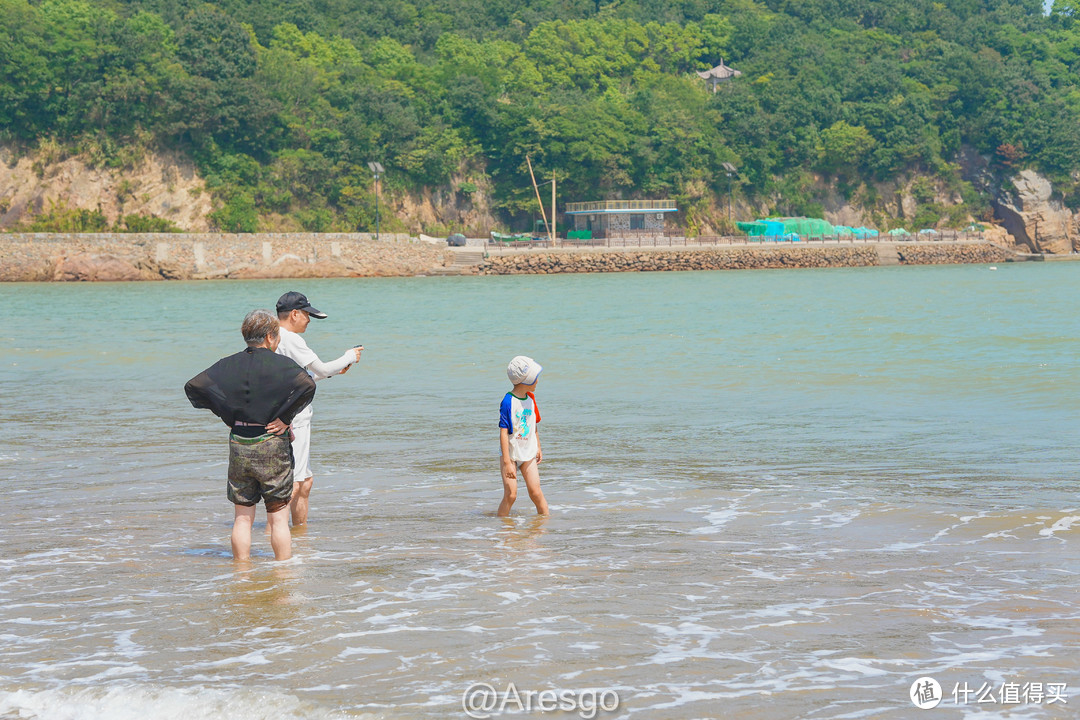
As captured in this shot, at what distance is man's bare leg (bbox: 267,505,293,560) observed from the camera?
6.77 m

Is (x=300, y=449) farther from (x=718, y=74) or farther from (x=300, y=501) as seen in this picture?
(x=718, y=74)

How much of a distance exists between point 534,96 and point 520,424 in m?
93.8

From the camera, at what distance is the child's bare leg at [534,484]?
796 centimetres

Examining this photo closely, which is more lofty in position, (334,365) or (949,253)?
(949,253)

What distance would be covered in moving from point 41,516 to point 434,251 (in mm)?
67058

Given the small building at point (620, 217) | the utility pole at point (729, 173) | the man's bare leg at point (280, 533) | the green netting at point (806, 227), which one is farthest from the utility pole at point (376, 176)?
the man's bare leg at point (280, 533)

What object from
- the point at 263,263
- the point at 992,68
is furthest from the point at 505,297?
the point at 992,68

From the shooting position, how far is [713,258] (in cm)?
8138

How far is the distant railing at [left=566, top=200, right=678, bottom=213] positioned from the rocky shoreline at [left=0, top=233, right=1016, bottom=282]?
30.9ft

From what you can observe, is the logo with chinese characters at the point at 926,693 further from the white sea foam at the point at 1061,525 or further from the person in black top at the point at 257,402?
the person in black top at the point at 257,402

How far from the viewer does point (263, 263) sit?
6969 centimetres

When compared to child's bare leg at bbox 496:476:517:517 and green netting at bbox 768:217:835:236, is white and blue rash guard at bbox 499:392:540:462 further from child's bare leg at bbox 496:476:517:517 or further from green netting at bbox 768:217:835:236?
green netting at bbox 768:217:835:236

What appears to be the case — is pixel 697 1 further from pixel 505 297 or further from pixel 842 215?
pixel 505 297

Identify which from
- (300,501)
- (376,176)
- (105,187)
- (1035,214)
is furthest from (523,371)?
(1035,214)
